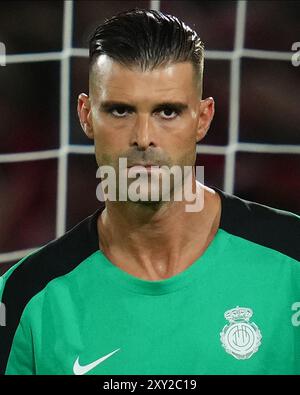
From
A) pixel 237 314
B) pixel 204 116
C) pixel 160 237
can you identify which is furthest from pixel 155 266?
pixel 204 116

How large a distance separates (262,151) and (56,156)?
401 mm

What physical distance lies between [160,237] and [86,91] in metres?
0.39

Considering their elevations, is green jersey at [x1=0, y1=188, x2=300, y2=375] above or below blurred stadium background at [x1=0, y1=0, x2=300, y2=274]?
below

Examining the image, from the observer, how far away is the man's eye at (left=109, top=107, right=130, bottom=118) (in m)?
1.29

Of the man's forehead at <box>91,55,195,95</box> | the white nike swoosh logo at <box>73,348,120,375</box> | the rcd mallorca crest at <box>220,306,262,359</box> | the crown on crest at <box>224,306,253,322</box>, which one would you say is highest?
the man's forehead at <box>91,55,195,95</box>

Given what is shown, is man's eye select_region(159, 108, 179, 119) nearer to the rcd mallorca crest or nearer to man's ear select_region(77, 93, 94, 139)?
man's ear select_region(77, 93, 94, 139)

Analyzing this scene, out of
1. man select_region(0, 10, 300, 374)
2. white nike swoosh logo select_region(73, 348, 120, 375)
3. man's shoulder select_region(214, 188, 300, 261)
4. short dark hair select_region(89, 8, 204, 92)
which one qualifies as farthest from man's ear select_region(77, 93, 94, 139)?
white nike swoosh logo select_region(73, 348, 120, 375)

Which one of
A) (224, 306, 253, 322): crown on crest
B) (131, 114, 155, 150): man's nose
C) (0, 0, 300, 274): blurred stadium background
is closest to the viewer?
(131, 114, 155, 150): man's nose

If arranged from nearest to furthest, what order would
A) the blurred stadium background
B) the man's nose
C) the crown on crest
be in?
the man's nose → the crown on crest → the blurred stadium background

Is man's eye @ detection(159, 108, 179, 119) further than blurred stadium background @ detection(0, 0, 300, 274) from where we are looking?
A: No

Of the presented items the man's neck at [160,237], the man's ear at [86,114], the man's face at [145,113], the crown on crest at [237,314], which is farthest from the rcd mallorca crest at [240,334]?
the man's ear at [86,114]

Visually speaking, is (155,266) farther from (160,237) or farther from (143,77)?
(143,77)

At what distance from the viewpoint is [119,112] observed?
1.30 meters

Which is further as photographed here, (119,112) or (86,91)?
(86,91)
